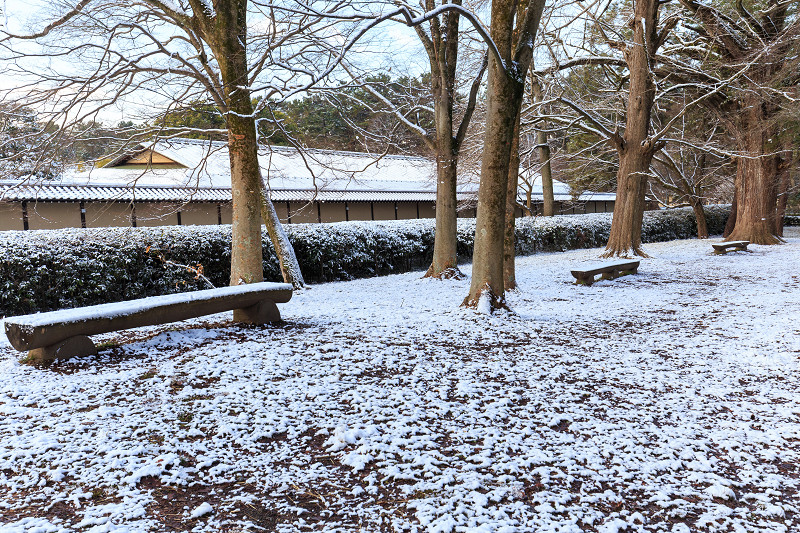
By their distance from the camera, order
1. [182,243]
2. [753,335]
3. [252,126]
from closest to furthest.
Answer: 1. [753,335]
2. [252,126]
3. [182,243]

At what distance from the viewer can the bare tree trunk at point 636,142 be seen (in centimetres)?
1199

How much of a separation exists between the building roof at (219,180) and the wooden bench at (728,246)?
8897 millimetres

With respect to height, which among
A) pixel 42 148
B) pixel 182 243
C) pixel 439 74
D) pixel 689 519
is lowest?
pixel 689 519

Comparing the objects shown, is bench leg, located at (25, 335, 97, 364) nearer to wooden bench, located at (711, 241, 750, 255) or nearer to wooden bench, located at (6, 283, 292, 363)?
wooden bench, located at (6, 283, 292, 363)

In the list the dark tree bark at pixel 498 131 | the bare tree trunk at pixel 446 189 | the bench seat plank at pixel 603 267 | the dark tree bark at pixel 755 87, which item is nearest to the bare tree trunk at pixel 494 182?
the dark tree bark at pixel 498 131

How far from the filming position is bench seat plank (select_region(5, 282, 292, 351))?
3898 mm

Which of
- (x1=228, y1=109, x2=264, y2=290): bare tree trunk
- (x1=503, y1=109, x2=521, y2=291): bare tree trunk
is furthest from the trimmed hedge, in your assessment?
(x1=503, y1=109, x2=521, y2=291): bare tree trunk

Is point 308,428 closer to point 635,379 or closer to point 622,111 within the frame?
point 635,379

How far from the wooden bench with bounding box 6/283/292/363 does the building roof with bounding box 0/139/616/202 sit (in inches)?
191

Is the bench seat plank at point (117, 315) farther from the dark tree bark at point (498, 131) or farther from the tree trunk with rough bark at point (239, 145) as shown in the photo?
the dark tree bark at point (498, 131)

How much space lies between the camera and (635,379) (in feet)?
13.2

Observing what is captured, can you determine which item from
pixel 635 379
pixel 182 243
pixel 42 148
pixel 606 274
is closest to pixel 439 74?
pixel 606 274

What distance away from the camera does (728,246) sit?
536 inches

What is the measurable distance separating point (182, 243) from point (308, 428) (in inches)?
286
